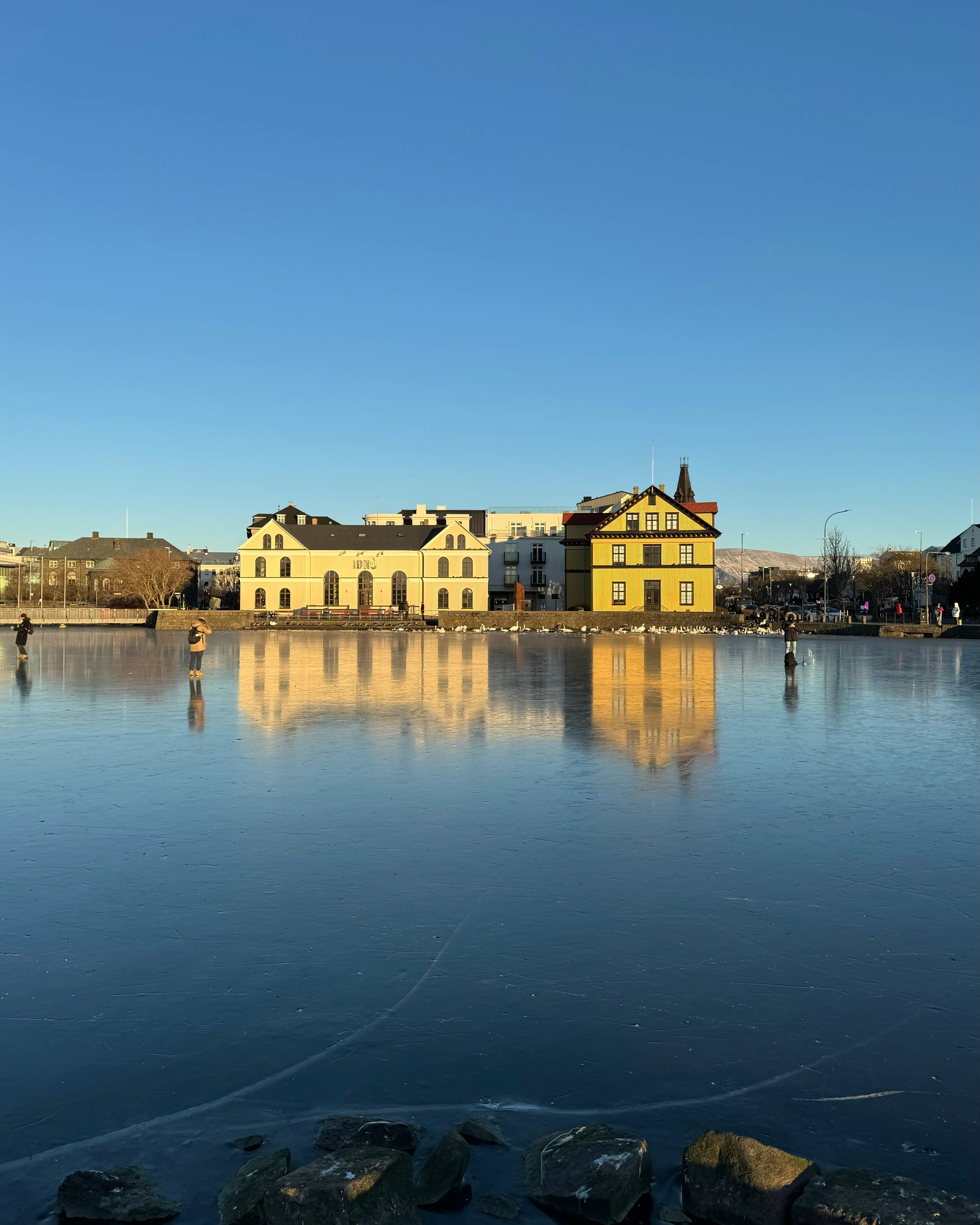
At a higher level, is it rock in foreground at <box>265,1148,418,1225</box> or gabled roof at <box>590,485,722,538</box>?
gabled roof at <box>590,485,722,538</box>

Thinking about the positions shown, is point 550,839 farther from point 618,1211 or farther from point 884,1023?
point 618,1211

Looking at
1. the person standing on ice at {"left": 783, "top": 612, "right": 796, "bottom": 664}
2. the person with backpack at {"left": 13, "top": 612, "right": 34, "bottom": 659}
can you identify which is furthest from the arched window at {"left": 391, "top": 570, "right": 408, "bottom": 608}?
the person standing on ice at {"left": 783, "top": 612, "right": 796, "bottom": 664}

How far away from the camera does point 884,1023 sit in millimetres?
4844

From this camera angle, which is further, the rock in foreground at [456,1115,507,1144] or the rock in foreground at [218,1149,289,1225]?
the rock in foreground at [456,1115,507,1144]

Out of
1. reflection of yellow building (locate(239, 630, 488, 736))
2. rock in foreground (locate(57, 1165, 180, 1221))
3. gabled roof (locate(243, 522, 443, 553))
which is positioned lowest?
rock in foreground (locate(57, 1165, 180, 1221))

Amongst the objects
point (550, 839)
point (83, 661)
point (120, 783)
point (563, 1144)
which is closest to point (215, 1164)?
point (563, 1144)

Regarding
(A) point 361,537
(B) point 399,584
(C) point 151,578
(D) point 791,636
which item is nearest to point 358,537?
(A) point 361,537

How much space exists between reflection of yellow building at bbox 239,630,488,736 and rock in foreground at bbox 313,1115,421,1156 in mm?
11063

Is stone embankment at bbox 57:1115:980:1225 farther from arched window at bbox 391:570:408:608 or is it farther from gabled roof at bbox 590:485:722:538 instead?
arched window at bbox 391:570:408:608

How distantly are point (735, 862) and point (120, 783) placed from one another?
22.7ft

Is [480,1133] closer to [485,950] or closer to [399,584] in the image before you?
[485,950]

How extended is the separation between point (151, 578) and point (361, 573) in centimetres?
2805

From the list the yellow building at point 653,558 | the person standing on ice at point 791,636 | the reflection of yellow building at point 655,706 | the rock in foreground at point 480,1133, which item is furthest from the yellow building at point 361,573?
the rock in foreground at point 480,1133

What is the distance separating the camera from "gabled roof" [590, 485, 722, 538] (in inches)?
3024
